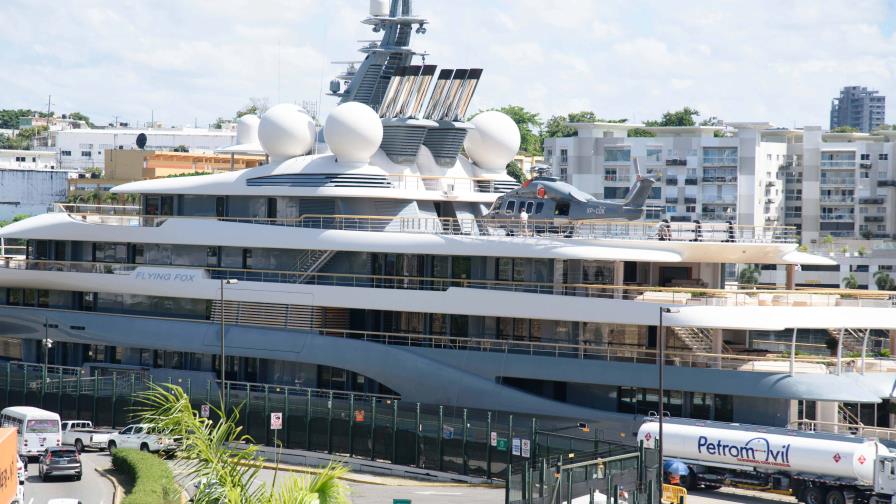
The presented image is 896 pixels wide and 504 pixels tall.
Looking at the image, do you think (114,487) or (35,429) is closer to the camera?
(114,487)

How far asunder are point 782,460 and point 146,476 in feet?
59.6

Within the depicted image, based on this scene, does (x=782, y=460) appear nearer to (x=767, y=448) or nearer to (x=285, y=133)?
(x=767, y=448)

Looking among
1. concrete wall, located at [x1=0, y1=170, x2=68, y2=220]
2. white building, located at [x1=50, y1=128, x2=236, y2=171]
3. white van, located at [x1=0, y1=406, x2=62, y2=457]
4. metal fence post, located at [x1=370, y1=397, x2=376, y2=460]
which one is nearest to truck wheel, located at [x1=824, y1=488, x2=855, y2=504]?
metal fence post, located at [x1=370, y1=397, x2=376, y2=460]

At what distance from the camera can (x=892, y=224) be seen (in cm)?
12244

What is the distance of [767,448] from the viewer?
3969cm

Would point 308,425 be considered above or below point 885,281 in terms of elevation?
below

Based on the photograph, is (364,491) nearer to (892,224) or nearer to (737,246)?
(737,246)

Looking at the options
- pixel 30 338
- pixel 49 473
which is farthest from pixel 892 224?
pixel 49 473

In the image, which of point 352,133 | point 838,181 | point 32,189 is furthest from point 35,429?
point 838,181

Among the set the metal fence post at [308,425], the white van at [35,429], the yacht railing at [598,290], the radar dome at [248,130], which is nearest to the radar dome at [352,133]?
the yacht railing at [598,290]

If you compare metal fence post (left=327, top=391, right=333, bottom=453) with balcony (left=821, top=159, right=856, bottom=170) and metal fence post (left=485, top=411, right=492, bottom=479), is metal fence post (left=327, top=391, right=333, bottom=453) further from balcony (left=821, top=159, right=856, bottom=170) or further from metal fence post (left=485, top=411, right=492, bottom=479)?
balcony (left=821, top=159, right=856, bottom=170)

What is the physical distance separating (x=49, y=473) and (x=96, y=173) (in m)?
101

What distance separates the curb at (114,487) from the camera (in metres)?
38.7

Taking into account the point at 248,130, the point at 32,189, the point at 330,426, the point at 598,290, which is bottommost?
the point at 330,426
